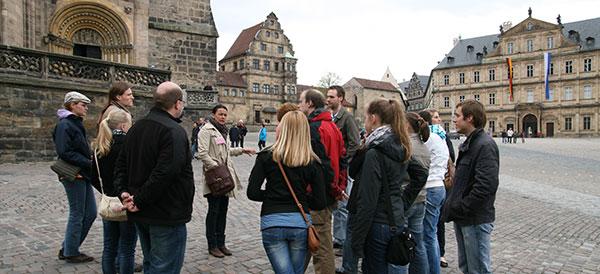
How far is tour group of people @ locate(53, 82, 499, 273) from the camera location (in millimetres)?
2719

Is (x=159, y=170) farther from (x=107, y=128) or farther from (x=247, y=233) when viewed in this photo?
(x=247, y=233)

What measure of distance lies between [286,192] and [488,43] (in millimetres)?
71237

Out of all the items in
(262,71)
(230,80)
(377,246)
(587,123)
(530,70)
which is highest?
(262,71)

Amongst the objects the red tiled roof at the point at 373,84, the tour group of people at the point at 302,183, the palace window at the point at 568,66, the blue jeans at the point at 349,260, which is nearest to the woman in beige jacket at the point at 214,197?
the tour group of people at the point at 302,183

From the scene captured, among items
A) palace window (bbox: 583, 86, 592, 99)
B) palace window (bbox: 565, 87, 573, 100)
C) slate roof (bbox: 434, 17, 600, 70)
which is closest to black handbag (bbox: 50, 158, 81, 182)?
slate roof (bbox: 434, 17, 600, 70)

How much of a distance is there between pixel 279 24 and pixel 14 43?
57517mm

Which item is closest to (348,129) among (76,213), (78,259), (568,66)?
(76,213)

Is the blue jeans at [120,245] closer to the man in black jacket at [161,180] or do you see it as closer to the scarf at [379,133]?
the man in black jacket at [161,180]

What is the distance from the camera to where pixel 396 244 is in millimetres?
2850

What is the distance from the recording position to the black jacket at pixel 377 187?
2.87 meters

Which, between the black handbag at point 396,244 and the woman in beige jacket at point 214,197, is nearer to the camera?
the black handbag at point 396,244

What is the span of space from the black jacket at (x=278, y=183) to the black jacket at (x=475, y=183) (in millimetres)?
1208

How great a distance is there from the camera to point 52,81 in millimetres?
11617

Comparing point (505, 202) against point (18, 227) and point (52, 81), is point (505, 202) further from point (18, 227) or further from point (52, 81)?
point (52, 81)
